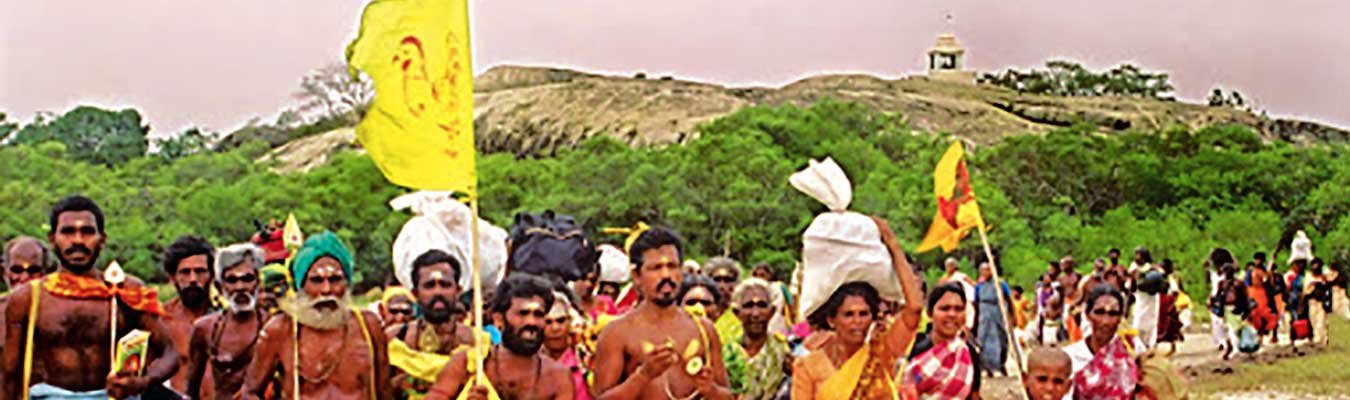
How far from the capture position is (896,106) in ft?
229

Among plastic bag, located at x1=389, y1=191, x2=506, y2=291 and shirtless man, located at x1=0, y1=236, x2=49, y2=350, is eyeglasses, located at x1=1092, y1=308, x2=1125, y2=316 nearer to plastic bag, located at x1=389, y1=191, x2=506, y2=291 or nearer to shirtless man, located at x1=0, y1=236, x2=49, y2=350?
plastic bag, located at x1=389, y1=191, x2=506, y2=291

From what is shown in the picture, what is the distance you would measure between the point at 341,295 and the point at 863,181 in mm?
35273

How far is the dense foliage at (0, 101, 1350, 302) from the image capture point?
3991 centimetres

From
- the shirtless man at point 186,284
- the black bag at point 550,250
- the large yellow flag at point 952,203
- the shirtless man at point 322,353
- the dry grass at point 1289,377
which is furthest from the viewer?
the dry grass at point 1289,377

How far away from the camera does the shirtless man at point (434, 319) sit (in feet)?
28.3

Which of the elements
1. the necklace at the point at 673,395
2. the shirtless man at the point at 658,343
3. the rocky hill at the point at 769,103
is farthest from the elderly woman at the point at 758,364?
the rocky hill at the point at 769,103

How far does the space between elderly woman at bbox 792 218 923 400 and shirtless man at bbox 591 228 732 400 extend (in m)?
0.36

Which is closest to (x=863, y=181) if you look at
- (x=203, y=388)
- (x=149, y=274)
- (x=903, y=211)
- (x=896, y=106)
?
(x=903, y=211)

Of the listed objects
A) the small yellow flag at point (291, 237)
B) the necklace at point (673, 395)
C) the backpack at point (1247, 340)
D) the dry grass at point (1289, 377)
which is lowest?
the dry grass at point (1289, 377)

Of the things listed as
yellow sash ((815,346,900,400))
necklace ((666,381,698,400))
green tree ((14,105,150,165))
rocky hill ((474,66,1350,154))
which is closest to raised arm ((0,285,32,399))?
necklace ((666,381,698,400))

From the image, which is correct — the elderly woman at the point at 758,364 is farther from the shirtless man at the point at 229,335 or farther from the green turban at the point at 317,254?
the shirtless man at the point at 229,335

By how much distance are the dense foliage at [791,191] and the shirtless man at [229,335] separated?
1143 inches

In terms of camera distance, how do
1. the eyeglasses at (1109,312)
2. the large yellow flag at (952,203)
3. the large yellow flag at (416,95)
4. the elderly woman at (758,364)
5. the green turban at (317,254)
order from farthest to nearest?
1. the eyeglasses at (1109,312)
2. the large yellow flag at (952,203)
3. the green turban at (317,254)
4. the elderly woman at (758,364)
5. the large yellow flag at (416,95)

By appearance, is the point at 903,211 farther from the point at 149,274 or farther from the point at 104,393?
the point at 104,393
